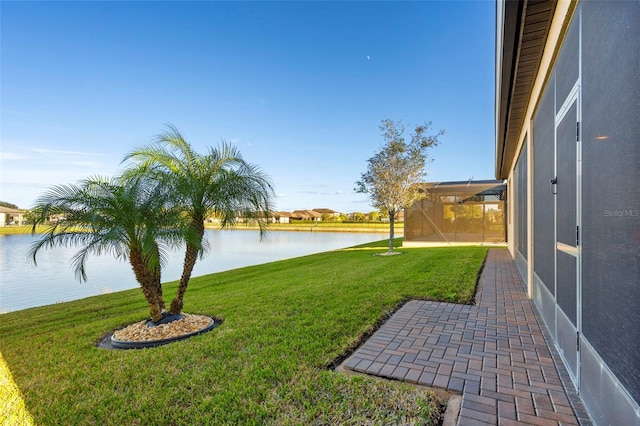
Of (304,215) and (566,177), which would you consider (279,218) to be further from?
(304,215)

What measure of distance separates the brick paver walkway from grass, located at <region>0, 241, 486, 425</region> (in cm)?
25

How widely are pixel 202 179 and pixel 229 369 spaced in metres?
2.84

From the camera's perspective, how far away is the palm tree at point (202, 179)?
4.61 m

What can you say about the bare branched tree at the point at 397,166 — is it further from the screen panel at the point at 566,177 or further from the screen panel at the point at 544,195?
the screen panel at the point at 566,177

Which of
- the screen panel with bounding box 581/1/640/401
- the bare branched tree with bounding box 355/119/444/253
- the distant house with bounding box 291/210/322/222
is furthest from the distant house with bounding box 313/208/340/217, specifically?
the screen panel with bounding box 581/1/640/401

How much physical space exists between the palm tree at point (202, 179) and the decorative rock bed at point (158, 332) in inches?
11.2

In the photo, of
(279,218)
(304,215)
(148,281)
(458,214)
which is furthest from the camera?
(304,215)

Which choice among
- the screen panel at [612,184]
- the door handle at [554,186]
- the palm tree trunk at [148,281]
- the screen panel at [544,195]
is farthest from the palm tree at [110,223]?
the screen panel at [544,195]

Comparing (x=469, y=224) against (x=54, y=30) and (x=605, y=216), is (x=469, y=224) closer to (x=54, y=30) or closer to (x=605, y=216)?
(x=605, y=216)

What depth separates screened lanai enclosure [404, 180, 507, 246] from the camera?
54.4ft

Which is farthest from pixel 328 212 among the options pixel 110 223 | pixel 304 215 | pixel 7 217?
pixel 110 223

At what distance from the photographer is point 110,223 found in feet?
13.0

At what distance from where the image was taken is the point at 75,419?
221 centimetres

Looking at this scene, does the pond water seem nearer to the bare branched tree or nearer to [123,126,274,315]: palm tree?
[123,126,274,315]: palm tree
